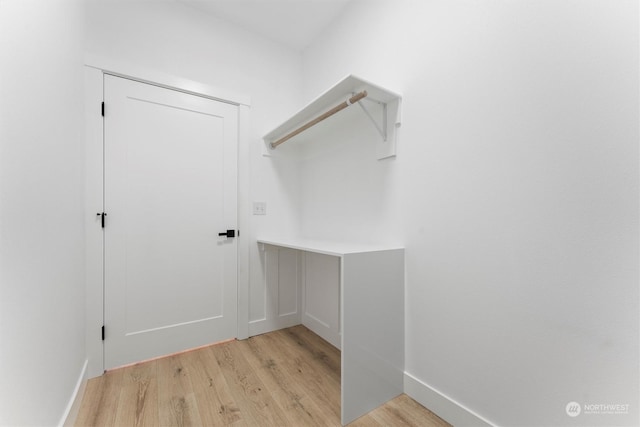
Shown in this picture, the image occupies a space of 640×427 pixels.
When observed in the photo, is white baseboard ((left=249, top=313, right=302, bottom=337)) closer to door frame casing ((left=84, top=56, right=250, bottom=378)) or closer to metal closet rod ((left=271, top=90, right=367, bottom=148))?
door frame casing ((left=84, top=56, right=250, bottom=378))

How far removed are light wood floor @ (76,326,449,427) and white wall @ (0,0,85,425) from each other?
0.90 ft

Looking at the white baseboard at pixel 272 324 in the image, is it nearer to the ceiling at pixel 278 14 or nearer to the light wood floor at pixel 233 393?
the light wood floor at pixel 233 393

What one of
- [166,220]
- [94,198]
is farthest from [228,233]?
[94,198]

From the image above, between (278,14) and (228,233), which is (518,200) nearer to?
(228,233)

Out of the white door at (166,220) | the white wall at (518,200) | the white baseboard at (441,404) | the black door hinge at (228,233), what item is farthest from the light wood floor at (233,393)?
the black door hinge at (228,233)

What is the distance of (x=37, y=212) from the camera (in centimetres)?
90

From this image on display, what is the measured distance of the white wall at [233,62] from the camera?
1795mm

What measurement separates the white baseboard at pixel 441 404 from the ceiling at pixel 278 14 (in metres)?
2.61

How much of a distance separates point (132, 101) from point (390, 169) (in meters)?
1.82

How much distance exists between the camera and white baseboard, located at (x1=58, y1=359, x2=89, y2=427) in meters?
1.15

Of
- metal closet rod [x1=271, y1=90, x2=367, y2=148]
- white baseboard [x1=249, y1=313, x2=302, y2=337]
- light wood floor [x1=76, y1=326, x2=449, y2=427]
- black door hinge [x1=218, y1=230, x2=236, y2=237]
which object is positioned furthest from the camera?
white baseboard [x1=249, y1=313, x2=302, y2=337]

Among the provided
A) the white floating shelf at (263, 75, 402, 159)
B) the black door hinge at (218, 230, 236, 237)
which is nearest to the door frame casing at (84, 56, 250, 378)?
the black door hinge at (218, 230, 236, 237)

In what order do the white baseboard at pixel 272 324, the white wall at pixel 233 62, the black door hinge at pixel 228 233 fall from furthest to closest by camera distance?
the white baseboard at pixel 272 324, the black door hinge at pixel 228 233, the white wall at pixel 233 62

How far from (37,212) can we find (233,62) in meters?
1.84
